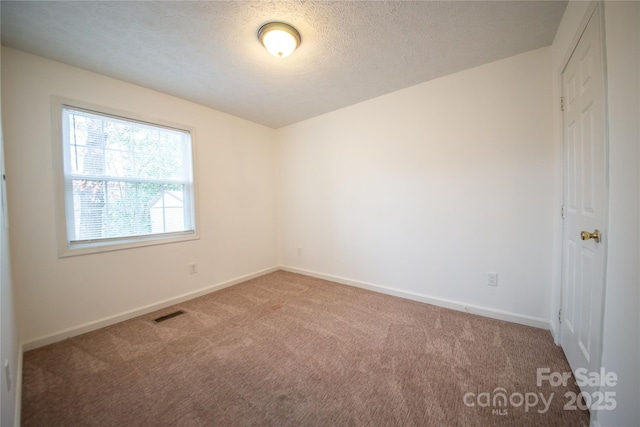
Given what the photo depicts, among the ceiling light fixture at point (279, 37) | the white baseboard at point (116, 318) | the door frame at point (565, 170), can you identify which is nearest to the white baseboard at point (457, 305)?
the door frame at point (565, 170)

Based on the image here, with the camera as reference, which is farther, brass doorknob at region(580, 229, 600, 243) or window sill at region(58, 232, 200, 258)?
window sill at region(58, 232, 200, 258)

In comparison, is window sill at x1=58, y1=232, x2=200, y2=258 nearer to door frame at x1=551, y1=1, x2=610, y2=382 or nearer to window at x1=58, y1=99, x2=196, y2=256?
window at x1=58, y1=99, x2=196, y2=256

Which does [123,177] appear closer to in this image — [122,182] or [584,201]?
[122,182]

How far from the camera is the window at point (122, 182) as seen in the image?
2.16 m

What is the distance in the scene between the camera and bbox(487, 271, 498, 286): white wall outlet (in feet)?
7.50

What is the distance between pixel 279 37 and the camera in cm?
171

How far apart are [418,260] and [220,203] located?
8.78ft

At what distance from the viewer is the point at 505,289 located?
2.24m

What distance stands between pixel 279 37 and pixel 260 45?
27cm

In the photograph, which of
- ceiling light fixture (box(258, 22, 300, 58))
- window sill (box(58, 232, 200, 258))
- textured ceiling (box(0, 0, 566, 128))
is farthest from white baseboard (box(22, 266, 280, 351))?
ceiling light fixture (box(258, 22, 300, 58))

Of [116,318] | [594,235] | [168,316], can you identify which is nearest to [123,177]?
[116,318]

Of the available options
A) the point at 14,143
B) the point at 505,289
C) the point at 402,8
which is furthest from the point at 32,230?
the point at 505,289

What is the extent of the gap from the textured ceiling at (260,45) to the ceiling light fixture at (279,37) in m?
0.05

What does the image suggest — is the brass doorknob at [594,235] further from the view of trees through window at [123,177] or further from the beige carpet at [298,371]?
the view of trees through window at [123,177]
